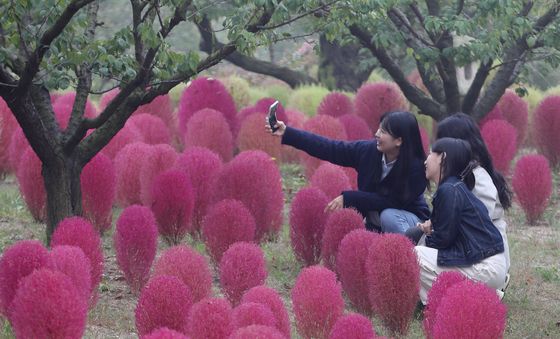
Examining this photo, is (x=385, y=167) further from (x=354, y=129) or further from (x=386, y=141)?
(x=354, y=129)

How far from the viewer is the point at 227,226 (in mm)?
5922

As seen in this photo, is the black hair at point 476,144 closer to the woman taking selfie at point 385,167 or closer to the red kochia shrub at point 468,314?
the woman taking selfie at point 385,167

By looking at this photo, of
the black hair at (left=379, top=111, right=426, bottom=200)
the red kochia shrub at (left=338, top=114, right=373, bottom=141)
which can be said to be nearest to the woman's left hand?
the black hair at (left=379, top=111, right=426, bottom=200)

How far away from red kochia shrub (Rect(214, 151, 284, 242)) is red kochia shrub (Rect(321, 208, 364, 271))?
1.22 metres

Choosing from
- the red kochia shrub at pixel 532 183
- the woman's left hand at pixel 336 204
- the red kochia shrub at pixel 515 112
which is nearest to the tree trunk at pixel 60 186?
the woman's left hand at pixel 336 204

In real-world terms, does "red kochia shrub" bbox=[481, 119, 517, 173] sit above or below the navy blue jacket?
below

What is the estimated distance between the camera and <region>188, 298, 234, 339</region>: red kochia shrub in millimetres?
3521

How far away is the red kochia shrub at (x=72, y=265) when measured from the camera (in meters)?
4.21

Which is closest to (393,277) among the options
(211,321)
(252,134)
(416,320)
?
(416,320)

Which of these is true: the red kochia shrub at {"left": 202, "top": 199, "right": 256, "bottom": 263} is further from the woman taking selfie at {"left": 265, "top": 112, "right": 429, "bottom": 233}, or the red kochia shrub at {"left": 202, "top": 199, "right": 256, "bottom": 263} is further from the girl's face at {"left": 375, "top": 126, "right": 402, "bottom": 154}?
the girl's face at {"left": 375, "top": 126, "right": 402, "bottom": 154}

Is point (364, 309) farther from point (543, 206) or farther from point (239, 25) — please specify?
point (543, 206)

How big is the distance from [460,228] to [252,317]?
1833mm

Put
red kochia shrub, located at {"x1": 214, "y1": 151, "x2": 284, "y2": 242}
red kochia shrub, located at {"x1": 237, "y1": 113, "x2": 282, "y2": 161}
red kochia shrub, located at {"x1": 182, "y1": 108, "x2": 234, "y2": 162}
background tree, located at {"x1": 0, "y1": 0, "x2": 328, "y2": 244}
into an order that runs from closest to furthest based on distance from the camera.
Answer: background tree, located at {"x1": 0, "y1": 0, "x2": 328, "y2": 244} → red kochia shrub, located at {"x1": 214, "y1": 151, "x2": 284, "y2": 242} → red kochia shrub, located at {"x1": 182, "y1": 108, "x2": 234, "y2": 162} → red kochia shrub, located at {"x1": 237, "y1": 113, "x2": 282, "y2": 161}

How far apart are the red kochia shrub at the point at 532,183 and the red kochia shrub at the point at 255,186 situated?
2.38 metres
